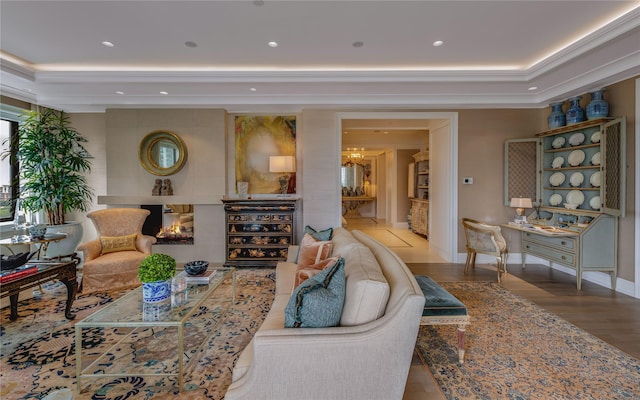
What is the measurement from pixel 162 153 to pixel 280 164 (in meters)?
2.09

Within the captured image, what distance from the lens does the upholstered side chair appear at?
401 centimetres

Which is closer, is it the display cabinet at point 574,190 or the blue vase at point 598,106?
the display cabinet at point 574,190

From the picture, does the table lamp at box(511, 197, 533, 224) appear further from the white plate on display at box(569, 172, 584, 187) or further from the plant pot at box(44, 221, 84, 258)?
the plant pot at box(44, 221, 84, 258)

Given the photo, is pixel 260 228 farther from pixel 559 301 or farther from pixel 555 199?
pixel 555 199

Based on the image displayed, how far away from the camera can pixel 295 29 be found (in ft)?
9.62

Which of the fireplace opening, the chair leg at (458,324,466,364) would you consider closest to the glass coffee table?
the chair leg at (458,324,466,364)

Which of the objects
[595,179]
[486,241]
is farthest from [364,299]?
[595,179]

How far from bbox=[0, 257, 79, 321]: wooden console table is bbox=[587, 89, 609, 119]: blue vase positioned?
6.52m

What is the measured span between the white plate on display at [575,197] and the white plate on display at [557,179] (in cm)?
24

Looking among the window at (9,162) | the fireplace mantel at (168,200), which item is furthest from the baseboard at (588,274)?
the window at (9,162)

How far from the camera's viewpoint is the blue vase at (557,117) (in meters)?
4.33

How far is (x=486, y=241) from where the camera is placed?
4.14 m

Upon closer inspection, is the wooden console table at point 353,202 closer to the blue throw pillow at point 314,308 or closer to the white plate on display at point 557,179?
the white plate on display at point 557,179

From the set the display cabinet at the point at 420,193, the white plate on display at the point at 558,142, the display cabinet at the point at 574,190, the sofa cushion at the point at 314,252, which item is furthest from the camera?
the display cabinet at the point at 420,193
